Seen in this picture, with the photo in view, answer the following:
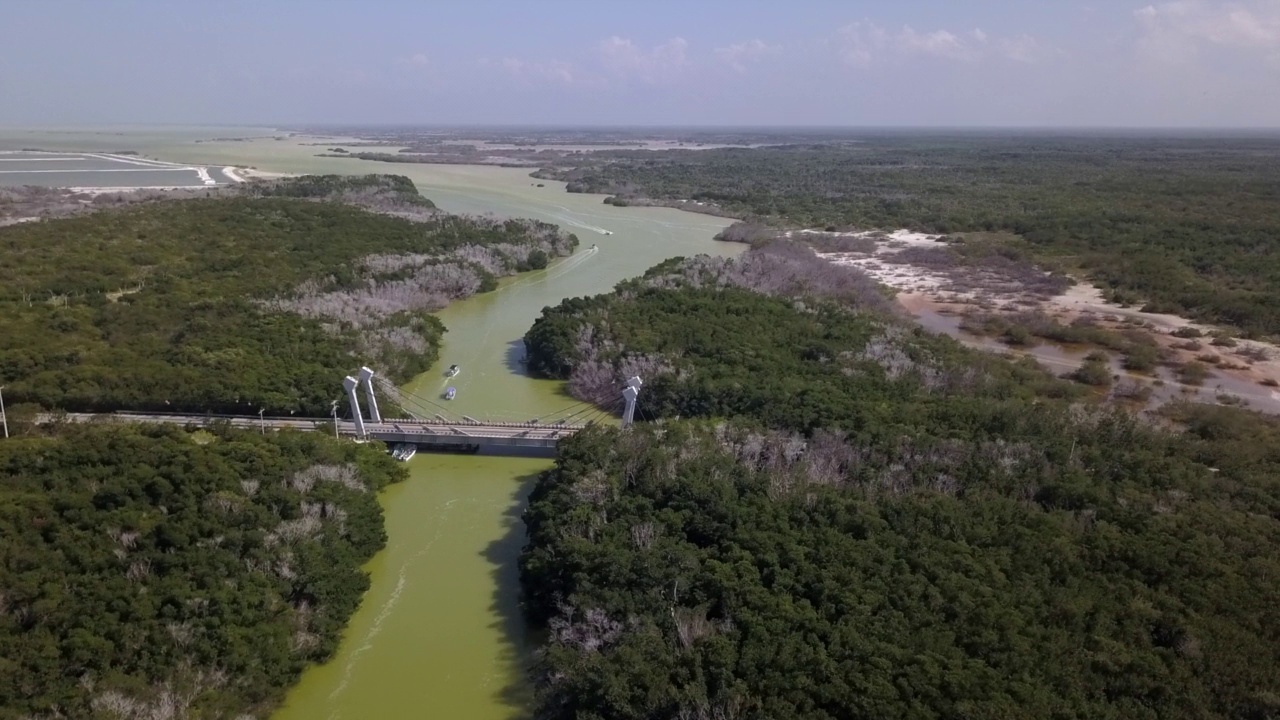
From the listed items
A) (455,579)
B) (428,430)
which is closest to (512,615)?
(455,579)

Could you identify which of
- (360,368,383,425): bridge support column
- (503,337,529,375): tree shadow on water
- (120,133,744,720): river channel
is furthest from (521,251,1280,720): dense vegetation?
(503,337,529,375): tree shadow on water

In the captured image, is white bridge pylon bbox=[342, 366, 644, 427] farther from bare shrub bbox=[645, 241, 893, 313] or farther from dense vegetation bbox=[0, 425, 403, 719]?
bare shrub bbox=[645, 241, 893, 313]

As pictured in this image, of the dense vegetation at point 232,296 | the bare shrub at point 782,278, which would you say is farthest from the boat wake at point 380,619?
the bare shrub at point 782,278

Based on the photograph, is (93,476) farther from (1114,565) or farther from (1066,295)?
(1066,295)

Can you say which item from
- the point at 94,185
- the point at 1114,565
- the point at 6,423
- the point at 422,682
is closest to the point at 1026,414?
the point at 1114,565

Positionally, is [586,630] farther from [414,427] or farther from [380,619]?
[414,427]
